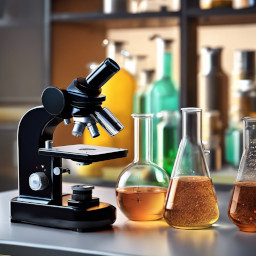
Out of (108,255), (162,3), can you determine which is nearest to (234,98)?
(162,3)

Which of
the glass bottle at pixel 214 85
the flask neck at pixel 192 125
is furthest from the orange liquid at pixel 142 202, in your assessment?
the glass bottle at pixel 214 85

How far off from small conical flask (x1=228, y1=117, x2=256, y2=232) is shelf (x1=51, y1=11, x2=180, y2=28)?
1355 mm

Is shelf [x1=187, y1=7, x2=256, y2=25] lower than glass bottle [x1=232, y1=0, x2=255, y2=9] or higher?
lower

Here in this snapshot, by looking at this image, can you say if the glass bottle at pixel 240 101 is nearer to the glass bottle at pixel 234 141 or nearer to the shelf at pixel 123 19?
the glass bottle at pixel 234 141

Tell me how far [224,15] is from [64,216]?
1456mm

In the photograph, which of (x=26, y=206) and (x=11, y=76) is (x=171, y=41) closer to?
(x=11, y=76)

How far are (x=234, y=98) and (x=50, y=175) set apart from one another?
1.56 metres

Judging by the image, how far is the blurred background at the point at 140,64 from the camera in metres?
2.50

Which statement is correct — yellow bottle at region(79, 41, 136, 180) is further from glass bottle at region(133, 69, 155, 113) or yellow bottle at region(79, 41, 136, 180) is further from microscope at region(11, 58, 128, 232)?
microscope at region(11, 58, 128, 232)

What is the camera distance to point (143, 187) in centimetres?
129

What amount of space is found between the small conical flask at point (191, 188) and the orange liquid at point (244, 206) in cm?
4

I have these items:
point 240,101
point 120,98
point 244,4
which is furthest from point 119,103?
Answer: point 244,4

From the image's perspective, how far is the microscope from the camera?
1.23 m

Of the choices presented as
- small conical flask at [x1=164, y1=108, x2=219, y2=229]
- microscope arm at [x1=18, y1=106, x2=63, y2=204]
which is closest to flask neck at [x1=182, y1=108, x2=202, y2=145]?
small conical flask at [x1=164, y1=108, x2=219, y2=229]
